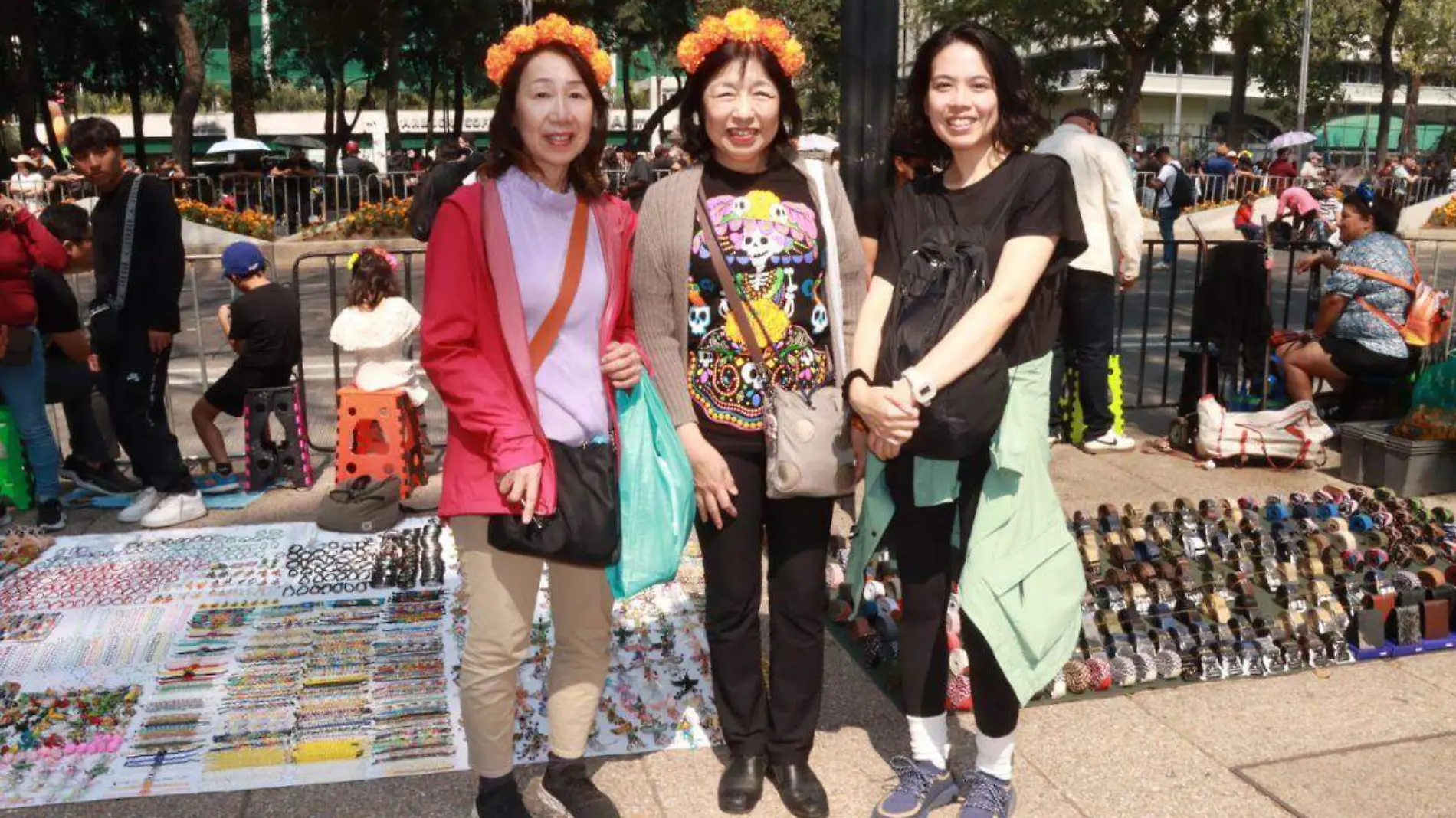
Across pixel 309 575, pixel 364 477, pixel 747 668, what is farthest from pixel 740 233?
pixel 364 477

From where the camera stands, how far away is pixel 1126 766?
A: 371 centimetres

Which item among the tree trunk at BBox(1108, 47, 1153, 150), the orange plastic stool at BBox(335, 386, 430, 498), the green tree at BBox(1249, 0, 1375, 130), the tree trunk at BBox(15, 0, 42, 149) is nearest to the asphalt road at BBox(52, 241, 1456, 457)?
the orange plastic stool at BBox(335, 386, 430, 498)

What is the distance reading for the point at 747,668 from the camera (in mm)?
3436

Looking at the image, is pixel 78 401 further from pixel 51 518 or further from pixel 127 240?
pixel 127 240

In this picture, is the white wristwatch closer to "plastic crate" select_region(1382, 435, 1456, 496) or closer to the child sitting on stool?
the child sitting on stool

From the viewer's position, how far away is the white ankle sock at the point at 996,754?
A: 10.8 ft

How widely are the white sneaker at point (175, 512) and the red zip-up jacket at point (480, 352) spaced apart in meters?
3.85

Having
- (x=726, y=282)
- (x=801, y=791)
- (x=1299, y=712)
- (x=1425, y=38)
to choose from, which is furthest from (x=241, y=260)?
Result: (x=1425, y=38)

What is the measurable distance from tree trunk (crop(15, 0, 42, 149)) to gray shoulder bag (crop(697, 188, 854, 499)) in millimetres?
34703

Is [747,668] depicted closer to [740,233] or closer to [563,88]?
[740,233]

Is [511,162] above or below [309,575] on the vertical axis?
above

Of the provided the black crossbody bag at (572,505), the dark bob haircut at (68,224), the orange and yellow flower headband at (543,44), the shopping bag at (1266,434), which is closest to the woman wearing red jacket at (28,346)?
the dark bob haircut at (68,224)

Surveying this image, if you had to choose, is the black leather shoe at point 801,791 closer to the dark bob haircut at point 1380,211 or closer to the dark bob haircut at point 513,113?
the dark bob haircut at point 513,113

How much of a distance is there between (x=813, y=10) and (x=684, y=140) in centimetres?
4455
